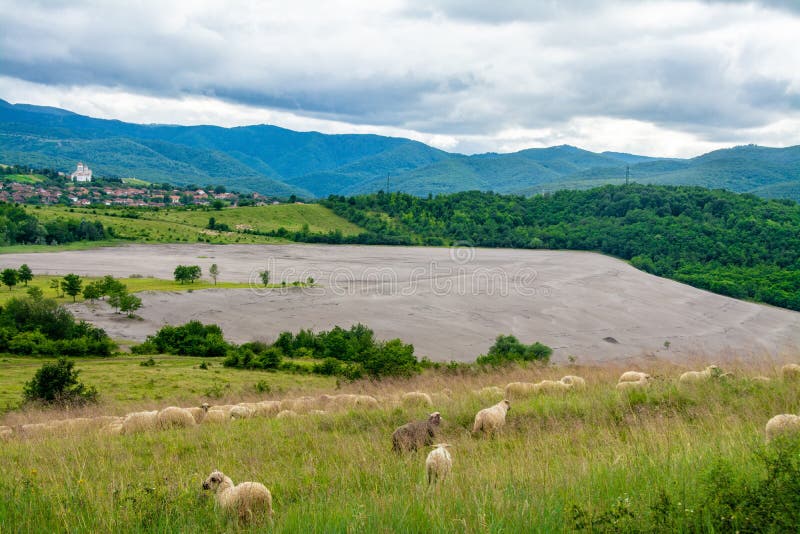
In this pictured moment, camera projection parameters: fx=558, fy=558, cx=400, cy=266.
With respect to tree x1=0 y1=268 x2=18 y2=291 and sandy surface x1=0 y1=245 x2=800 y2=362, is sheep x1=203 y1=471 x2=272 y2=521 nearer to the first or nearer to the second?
sandy surface x1=0 y1=245 x2=800 y2=362

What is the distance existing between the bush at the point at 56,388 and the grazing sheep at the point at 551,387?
16.6 meters

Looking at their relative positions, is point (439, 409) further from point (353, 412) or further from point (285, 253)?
point (285, 253)

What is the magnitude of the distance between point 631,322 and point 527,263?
41.3 meters

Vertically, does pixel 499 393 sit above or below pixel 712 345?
above

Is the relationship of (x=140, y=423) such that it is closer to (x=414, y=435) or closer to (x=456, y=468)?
(x=414, y=435)

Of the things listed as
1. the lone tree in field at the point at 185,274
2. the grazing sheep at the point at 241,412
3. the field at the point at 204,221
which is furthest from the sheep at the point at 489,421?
the field at the point at 204,221

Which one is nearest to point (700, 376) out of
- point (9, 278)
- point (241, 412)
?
point (241, 412)

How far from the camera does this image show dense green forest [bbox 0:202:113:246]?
338 ft

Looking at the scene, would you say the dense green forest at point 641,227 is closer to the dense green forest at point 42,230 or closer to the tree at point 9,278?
the dense green forest at point 42,230

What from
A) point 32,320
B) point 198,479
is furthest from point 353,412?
point 32,320

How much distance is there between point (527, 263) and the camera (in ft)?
307

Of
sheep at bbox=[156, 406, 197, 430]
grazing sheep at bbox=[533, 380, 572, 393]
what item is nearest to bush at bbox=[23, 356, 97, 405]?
sheep at bbox=[156, 406, 197, 430]

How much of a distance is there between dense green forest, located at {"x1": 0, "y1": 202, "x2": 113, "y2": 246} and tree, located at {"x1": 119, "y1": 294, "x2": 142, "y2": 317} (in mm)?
67174

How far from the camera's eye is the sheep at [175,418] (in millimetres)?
12454
